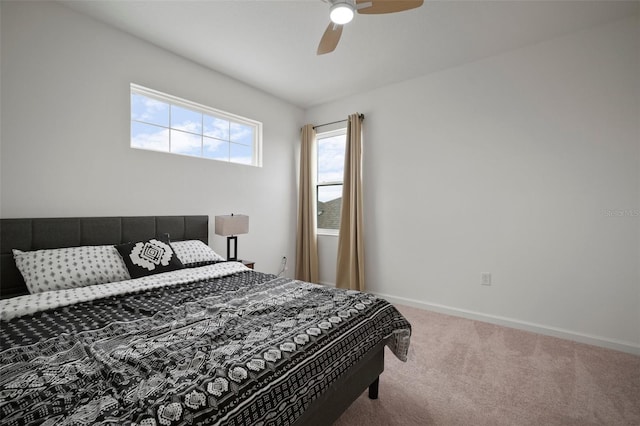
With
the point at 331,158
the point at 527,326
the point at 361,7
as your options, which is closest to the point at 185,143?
the point at 331,158

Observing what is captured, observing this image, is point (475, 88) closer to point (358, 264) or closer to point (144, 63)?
point (358, 264)

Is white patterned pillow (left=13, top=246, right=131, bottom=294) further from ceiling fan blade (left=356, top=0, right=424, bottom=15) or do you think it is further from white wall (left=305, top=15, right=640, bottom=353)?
white wall (left=305, top=15, right=640, bottom=353)

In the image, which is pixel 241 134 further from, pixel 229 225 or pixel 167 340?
pixel 167 340

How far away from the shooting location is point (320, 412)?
1276 millimetres

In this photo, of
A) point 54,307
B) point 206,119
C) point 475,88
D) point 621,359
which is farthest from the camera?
point 206,119

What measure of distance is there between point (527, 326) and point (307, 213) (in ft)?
9.25

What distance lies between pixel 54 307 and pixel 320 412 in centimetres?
152

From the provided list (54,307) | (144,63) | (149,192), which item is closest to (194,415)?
(54,307)

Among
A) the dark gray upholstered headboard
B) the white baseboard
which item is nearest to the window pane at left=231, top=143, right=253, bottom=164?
the dark gray upholstered headboard

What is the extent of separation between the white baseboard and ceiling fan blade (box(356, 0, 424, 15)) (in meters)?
2.86

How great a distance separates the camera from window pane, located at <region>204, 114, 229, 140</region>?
338 cm

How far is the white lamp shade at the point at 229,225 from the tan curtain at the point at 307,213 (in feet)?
3.95

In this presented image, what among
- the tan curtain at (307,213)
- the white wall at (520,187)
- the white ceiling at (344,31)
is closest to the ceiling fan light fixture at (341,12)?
the white ceiling at (344,31)

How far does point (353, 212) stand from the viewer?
3775 mm
